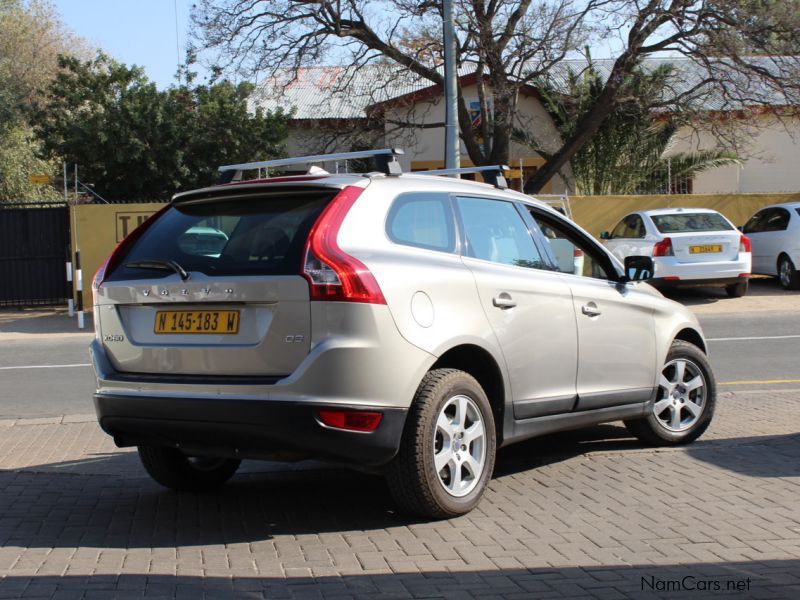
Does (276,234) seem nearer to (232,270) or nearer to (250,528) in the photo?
(232,270)

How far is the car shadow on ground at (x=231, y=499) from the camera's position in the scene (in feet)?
16.4

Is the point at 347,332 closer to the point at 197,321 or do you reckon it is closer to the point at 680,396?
the point at 197,321

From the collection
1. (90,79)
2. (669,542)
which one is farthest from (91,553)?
(90,79)

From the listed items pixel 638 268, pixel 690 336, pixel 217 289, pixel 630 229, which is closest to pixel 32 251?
pixel 630 229

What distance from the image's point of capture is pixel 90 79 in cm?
2742

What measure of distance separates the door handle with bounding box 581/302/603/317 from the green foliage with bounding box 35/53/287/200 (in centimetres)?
2049

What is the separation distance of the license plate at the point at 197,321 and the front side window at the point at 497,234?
1414 mm

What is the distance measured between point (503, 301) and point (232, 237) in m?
1.51

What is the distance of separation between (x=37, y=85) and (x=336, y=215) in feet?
150

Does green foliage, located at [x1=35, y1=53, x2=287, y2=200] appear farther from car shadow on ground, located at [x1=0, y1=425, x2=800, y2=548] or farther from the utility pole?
car shadow on ground, located at [x1=0, y1=425, x2=800, y2=548]

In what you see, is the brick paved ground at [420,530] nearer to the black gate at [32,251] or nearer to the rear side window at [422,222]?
the rear side window at [422,222]

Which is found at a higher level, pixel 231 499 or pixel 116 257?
pixel 116 257

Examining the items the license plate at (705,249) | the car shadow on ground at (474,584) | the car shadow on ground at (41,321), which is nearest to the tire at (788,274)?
the license plate at (705,249)

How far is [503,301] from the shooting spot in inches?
215
